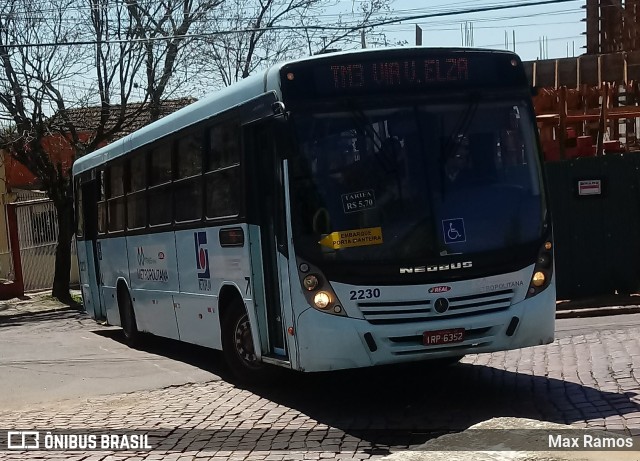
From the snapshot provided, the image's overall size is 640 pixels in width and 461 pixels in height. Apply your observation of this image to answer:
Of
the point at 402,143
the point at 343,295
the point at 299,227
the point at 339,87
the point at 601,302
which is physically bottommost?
the point at 601,302

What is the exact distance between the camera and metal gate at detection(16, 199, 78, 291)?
94.3 ft

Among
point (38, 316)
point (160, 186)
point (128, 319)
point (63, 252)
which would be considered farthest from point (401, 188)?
Answer: point (63, 252)

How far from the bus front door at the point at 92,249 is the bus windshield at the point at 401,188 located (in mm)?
8783

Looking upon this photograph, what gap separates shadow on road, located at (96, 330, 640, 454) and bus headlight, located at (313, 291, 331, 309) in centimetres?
99

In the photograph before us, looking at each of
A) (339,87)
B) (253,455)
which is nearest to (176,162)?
(339,87)

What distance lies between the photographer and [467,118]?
28.9 ft

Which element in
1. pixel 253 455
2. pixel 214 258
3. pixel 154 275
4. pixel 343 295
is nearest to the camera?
pixel 253 455

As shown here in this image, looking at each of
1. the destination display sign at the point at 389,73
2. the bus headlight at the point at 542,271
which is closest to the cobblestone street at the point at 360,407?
the bus headlight at the point at 542,271

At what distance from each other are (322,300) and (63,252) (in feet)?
62.1

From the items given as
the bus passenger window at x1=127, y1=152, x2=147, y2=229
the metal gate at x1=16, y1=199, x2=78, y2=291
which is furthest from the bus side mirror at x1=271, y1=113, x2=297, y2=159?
the metal gate at x1=16, y1=199, x2=78, y2=291

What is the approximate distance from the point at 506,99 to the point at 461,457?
406 centimetres

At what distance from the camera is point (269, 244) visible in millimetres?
9289

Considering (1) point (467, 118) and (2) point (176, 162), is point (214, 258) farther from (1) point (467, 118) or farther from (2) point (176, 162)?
(1) point (467, 118)

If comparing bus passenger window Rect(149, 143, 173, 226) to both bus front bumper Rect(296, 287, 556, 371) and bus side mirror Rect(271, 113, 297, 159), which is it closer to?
bus side mirror Rect(271, 113, 297, 159)
